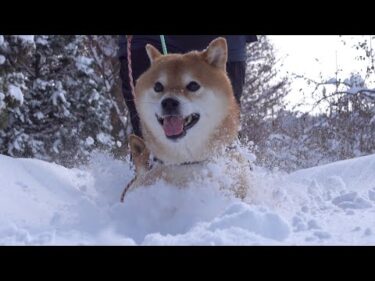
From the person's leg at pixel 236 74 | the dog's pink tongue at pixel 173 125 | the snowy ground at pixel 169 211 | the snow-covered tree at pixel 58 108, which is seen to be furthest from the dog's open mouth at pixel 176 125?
the snow-covered tree at pixel 58 108

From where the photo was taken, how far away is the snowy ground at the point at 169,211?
1.87 metres

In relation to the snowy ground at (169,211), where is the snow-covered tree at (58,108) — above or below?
above

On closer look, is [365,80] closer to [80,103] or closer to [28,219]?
[80,103]

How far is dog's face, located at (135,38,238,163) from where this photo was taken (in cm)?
259

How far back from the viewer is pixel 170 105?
2539 mm

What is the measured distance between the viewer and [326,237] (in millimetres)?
1852

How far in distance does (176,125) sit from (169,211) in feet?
1.47

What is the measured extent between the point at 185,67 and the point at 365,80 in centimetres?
633

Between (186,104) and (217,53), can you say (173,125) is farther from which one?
(217,53)

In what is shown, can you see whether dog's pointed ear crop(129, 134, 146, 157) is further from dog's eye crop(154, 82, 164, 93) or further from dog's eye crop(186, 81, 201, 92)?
dog's eye crop(186, 81, 201, 92)

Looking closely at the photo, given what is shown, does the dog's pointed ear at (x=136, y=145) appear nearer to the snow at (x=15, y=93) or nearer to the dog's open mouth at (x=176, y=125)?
the dog's open mouth at (x=176, y=125)

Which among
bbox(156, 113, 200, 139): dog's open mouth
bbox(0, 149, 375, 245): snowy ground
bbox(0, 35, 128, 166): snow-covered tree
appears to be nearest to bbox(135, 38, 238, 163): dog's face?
bbox(156, 113, 200, 139): dog's open mouth

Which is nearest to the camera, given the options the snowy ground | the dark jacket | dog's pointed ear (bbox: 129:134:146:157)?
the snowy ground

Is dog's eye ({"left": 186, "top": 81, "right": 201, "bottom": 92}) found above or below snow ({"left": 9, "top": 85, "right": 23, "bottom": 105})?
below
